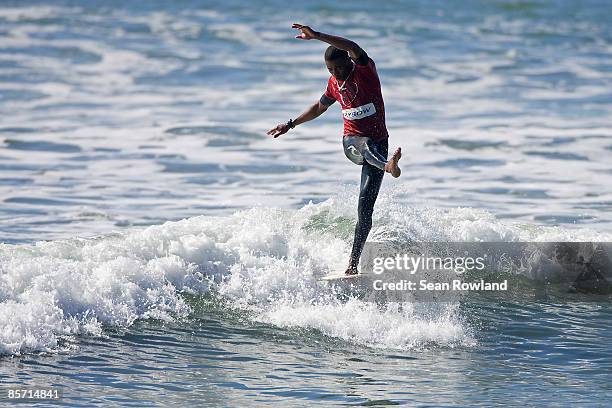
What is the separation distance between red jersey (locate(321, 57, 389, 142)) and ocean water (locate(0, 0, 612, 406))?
145 cm

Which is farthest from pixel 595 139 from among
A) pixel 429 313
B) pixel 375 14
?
pixel 375 14

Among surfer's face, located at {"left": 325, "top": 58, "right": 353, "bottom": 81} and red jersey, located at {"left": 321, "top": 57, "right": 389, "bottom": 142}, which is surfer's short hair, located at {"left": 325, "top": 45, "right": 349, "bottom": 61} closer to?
surfer's face, located at {"left": 325, "top": 58, "right": 353, "bottom": 81}

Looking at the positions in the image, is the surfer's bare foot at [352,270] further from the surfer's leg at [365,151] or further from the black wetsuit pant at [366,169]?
the surfer's leg at [365,151]

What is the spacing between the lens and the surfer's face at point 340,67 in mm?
8617

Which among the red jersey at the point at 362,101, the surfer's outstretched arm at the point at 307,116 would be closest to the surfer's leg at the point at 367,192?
the red jersey at the point at 362,101

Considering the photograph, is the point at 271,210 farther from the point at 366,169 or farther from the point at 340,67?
the point at 340,67

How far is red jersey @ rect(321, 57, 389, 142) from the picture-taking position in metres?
8.72

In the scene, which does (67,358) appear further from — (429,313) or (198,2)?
(198,2)

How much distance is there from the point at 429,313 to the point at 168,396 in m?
2.57

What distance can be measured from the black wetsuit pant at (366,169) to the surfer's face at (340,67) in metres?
0.52

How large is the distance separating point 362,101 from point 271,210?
2.77 meters

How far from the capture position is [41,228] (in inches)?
490

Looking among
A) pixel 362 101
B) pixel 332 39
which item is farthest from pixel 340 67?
pixel 332 39

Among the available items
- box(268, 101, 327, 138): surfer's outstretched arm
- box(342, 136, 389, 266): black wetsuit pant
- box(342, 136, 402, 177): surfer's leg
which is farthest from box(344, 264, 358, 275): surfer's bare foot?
box(268, 101, 327, 138): surfer's outstretched arm
